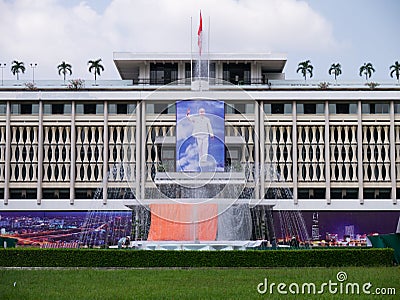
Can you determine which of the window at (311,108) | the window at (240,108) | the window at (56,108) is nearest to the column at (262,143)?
the window at (240,108)

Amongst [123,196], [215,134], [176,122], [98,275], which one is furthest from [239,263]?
[123,196]

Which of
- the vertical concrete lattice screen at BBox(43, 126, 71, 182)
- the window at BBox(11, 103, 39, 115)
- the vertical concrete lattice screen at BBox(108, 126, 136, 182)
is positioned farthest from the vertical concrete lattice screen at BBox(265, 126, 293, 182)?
the window at BBox(11, 103, 39, 115)

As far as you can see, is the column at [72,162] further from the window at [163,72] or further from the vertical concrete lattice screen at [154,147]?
the window at [163,72]

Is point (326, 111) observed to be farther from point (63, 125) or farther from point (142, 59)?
point (63, 125)

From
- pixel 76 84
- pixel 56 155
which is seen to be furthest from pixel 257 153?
pixel 56 155

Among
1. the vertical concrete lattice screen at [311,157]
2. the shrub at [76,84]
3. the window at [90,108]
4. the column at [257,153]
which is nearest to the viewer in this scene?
the column at [257,153]

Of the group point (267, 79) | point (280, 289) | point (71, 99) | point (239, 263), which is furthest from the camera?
point (267, 79)

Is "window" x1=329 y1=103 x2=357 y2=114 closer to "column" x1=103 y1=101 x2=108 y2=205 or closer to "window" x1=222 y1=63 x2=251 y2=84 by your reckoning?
"window" x1=222 y1=63 x2=251 y2=84

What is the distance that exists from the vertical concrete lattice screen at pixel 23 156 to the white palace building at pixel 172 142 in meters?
0.07

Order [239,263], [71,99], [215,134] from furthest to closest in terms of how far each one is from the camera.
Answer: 1. [71,99]
2. [215,134]
3. [239,263]

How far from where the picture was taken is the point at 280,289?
17.2 m

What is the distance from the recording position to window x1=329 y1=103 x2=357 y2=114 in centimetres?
5197

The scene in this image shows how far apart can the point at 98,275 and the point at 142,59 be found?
33.4 m

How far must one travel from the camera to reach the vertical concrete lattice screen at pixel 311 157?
51719mm
